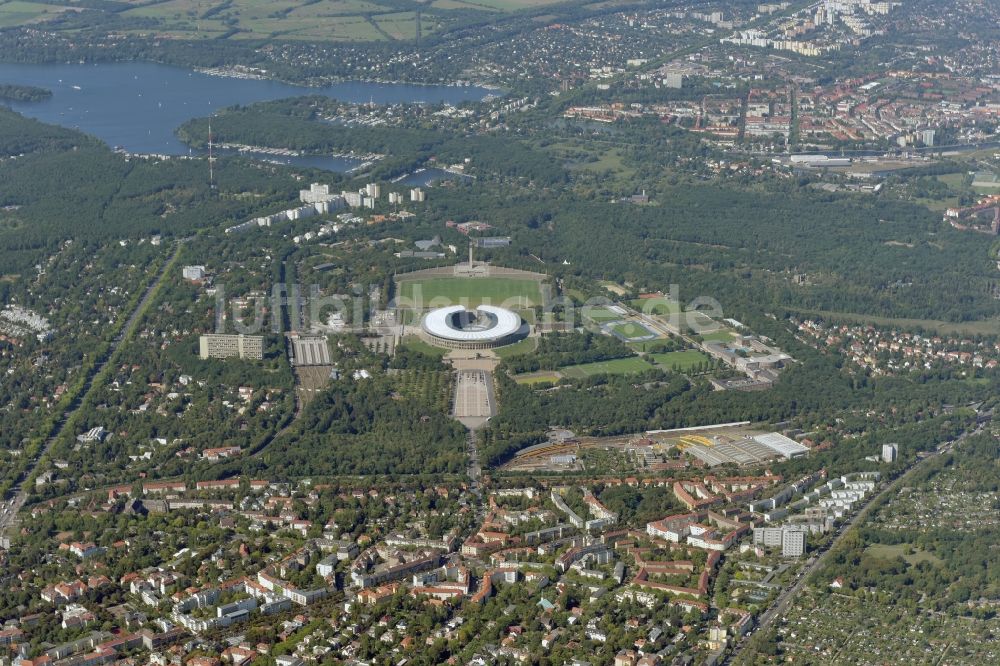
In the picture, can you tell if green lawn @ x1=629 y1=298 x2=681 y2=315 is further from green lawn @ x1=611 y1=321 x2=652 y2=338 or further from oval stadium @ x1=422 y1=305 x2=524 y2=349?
oval stadium @ x1=422 y1=305 x2=524 y2=349

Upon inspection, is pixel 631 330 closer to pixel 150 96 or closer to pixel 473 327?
pixel 473 327

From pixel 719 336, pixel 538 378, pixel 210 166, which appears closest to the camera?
pixel 538 378

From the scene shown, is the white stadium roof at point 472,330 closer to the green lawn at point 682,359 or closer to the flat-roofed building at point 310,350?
the flat-roofed building at point 310,350

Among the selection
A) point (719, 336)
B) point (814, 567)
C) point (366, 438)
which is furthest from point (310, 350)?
point (814, 567)

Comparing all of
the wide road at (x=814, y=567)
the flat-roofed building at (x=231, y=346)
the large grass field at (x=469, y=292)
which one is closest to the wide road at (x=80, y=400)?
the flat-roofed building at (x=231, y=346)

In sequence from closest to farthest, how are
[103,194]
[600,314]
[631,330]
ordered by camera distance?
[631,330] < [600,314] < [103,194]
